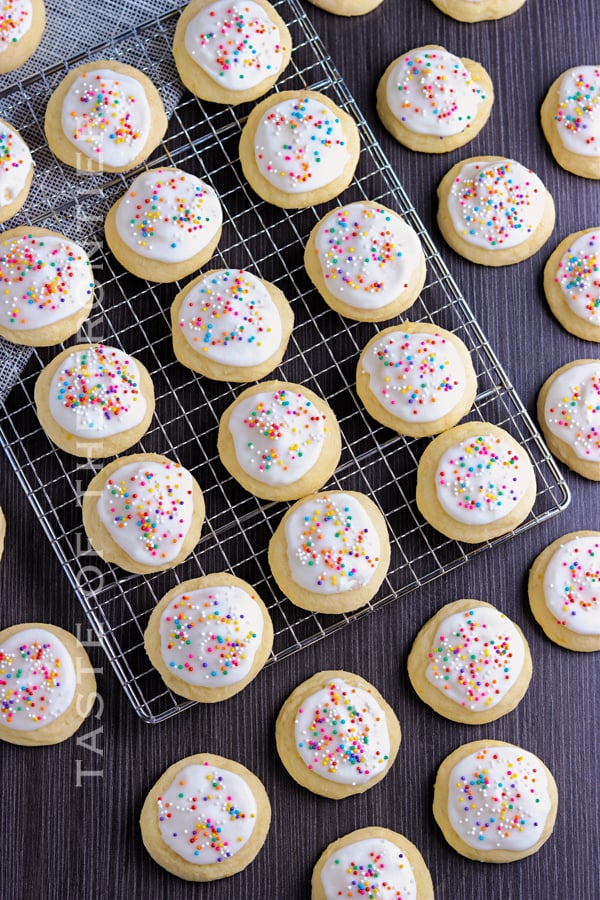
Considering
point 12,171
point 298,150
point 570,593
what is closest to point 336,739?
point 570,593

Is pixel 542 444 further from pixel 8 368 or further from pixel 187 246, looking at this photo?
pixel 8 368

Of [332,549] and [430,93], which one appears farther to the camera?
[430,93]

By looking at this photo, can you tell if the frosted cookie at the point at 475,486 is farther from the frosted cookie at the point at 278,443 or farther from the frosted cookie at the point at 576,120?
the frosted cookie at the point at 576,120

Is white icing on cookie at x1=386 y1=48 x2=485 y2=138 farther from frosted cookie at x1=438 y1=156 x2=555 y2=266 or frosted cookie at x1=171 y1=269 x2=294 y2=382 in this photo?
frosted cookie at x1=171 y1=269 x2=294 y2=382

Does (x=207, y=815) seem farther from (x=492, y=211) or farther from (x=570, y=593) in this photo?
(x=492, y=211)

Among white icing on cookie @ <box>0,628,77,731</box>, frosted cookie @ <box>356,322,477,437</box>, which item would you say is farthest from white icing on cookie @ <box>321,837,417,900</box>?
frosted cookie @ <box>356,322,477,437</box>

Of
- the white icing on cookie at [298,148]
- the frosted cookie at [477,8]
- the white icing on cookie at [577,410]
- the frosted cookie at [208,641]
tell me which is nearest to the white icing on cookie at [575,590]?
the white icing on cookie at [577,410]
